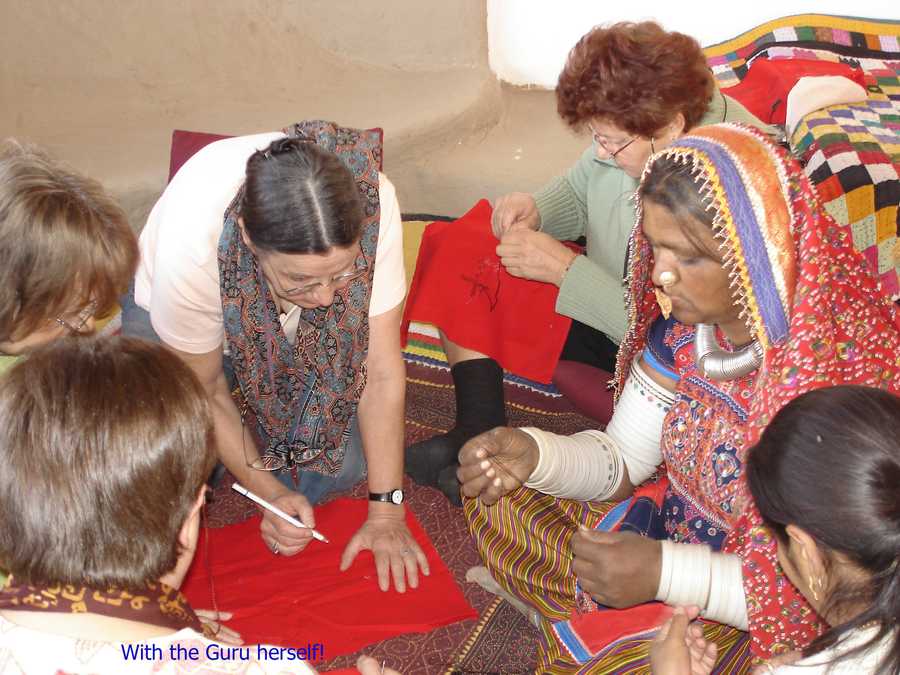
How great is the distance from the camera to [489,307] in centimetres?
265

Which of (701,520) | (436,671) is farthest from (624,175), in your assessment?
(436,671)

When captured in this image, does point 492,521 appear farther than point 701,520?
Yes

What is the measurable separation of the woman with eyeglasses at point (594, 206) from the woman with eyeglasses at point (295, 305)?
31 centimetres

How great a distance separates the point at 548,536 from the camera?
2020 millimetres

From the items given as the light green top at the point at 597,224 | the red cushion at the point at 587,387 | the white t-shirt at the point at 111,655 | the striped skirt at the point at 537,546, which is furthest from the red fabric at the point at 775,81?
the white t-shirt at the point at 111,655

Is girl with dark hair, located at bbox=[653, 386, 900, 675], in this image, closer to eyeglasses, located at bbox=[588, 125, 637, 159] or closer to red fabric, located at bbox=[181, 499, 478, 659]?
red fabric, located at bbox=[181, 499, 478, 659]

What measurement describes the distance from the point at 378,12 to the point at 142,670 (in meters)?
4.11

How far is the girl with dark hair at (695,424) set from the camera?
5.40 feet

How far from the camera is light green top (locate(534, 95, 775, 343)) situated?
2488 millimetres

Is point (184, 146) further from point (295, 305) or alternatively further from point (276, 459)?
point (276, 459)

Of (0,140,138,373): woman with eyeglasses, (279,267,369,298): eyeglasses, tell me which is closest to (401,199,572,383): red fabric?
(279,267,369,298): eyeglasses

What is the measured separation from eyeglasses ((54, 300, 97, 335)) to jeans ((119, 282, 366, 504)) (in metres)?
0.60

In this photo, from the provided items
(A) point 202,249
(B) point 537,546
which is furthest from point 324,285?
(B) point 537,546

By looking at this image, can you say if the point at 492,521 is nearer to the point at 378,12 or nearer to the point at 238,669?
the point at 238,669
